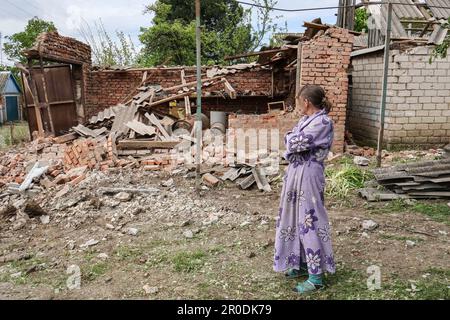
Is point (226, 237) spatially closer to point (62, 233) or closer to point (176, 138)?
point (62, 233)

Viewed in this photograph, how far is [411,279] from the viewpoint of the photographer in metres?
3.29

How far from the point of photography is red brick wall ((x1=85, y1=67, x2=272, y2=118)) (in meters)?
12.9

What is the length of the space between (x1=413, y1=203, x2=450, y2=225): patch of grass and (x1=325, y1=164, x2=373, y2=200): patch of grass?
101cm

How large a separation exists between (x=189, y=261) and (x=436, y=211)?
322 cm

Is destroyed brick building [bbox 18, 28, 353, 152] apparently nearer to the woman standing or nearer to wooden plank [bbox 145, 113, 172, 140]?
wooden plank [bbox 145, 113, 172, 140]

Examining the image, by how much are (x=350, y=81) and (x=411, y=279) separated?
811 centimetres

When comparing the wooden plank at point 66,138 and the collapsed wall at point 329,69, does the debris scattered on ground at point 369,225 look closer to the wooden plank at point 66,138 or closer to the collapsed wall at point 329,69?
the collapsed wall at point 329,69

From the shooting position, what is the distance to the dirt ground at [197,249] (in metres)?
3.26

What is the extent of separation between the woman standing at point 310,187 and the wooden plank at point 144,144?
5801 millimetres

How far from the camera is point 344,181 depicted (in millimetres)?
6027

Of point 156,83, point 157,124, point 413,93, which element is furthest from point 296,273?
point 156,83

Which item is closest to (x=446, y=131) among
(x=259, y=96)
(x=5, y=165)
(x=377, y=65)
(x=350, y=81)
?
(x=377, y=65)

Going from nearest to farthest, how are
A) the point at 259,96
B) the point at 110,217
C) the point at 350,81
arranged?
the point at 110,217, the point at 350,81, the point at 259,96

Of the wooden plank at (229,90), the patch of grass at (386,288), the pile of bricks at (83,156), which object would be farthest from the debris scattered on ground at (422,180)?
the wooden plank at (229,90)
